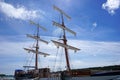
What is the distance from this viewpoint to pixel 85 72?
41.8 m

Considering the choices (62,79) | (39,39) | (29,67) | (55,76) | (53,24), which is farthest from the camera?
(39,39)

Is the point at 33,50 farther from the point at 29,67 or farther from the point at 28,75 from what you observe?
the point at 28,75

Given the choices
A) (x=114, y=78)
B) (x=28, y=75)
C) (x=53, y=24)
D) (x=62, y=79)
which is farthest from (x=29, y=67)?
(x=114, y=78)

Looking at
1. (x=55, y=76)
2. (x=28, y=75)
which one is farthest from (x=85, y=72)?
(x=28, y=75)

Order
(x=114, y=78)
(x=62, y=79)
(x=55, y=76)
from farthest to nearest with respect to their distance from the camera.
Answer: (x=55, y=76) < (x=62, y=79) < (x=114, y=78)

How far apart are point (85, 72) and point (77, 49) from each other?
41.8 ft

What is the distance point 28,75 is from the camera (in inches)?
2473

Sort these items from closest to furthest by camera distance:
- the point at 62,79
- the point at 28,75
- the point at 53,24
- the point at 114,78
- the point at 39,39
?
the point at 114,78 < the point at 62,79 < the point at 53,24 < the point at 28,75 < the point at 39,39

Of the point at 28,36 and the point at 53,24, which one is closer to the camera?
the point at 53,24

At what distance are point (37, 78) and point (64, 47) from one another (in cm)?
1002

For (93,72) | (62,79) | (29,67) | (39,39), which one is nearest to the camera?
(93,72)

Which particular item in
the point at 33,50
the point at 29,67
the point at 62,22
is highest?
the point at 62,22

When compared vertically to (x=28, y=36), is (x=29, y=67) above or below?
below

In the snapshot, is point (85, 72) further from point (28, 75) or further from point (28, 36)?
point (28, 36)
